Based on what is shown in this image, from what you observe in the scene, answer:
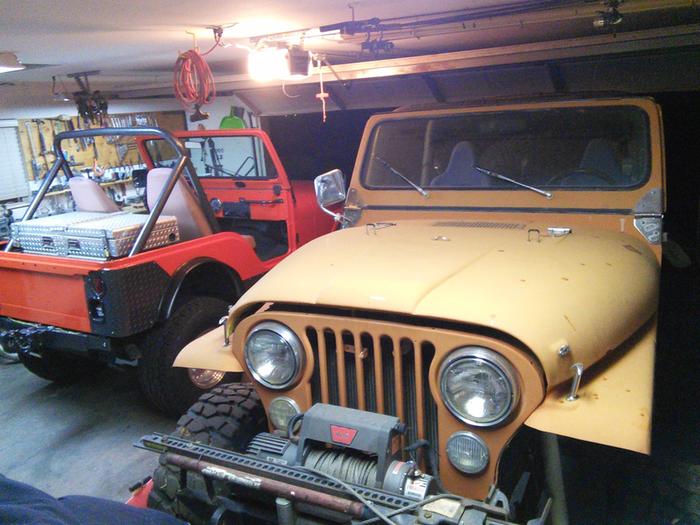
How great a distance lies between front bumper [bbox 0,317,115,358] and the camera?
11.2ft

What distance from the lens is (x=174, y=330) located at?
3650 millimetres

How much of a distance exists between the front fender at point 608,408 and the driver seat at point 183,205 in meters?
3.11

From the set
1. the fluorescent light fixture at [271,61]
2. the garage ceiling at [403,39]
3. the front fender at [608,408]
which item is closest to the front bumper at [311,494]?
the front fender at [608,408]

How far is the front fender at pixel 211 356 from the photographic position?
2.22 metres

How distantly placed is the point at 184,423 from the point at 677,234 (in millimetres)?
5639

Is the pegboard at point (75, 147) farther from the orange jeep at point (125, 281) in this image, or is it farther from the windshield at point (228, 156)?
the orange jeep at point (125, 281)

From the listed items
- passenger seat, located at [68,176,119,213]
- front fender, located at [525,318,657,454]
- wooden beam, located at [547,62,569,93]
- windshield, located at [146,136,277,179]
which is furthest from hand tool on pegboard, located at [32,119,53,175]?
front fender, located at [525,318,657,454]

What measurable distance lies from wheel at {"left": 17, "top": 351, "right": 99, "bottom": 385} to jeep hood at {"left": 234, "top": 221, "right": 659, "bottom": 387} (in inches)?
107

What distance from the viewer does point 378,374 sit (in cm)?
190

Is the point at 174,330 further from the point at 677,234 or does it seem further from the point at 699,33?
the point at 677,234

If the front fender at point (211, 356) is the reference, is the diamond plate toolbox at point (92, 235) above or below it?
above

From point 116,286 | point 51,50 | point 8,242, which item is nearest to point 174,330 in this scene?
point 116,286

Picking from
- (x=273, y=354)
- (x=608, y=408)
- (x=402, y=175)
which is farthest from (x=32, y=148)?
(x=608, y=408)

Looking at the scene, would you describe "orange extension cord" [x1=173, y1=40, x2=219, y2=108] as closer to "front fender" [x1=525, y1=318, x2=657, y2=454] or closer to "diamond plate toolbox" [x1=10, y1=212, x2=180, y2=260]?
"diamond plate toolbox" [x1=10, y1=212, x2=180, y2=260]
